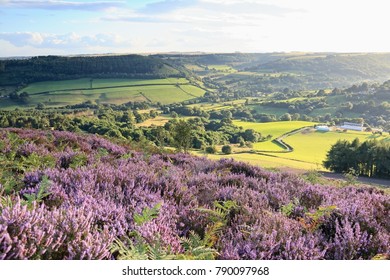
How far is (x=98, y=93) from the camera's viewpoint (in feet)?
541

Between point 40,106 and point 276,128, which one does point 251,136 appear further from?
point 40,106

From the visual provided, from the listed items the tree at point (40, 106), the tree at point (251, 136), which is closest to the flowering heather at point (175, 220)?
the tree at point (251, 136)

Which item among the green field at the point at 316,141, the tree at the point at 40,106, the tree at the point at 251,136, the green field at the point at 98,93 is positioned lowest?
the green field at the point at 316,141

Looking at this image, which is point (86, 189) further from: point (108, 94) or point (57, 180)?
point (108, 94)

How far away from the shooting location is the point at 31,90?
146 meters

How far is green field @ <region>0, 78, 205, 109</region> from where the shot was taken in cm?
14150

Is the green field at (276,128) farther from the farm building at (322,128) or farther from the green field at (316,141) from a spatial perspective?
the farm building at (322,128)

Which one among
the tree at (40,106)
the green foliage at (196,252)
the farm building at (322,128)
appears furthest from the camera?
the tree at (40,106)

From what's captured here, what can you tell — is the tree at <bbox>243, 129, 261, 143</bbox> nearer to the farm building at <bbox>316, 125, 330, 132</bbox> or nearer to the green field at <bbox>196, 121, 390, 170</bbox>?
the green field at <bbox>196, 121, 390, 170</bbox>

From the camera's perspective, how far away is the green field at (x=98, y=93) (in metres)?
142

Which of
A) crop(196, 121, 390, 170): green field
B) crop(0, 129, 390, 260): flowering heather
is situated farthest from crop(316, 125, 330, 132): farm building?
crop(0, 129, 390, 260): flowering heather

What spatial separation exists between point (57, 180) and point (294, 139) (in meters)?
102

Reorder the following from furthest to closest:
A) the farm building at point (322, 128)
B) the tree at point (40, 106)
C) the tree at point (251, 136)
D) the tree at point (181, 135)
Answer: the tree at point (40, 106), the farm building at point (322, 128), the tree at point (251, 136), the tree at point (181, 135)
